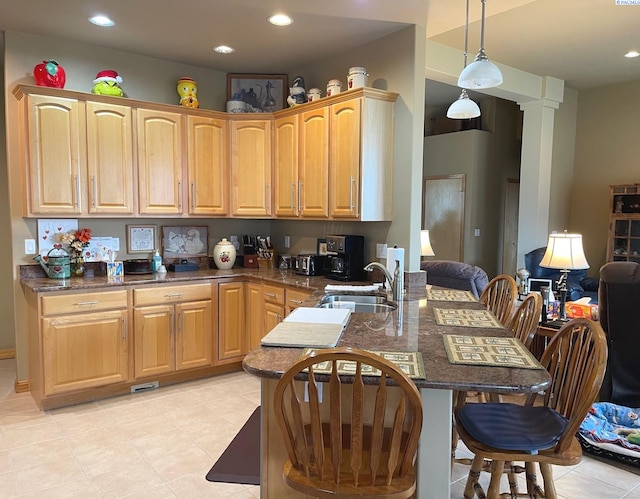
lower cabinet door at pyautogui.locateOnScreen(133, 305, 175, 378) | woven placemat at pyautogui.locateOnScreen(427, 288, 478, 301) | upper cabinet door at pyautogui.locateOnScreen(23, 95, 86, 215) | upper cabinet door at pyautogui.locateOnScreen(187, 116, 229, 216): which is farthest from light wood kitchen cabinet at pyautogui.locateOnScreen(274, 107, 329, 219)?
upper cabinet door at pyautogui.locateOnScreen(23, 95, 86, 215)

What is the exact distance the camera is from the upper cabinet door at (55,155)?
353 centimetres

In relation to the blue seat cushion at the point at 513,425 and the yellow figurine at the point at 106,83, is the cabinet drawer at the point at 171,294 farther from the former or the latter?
the blue seat cushion at the point at 513,425

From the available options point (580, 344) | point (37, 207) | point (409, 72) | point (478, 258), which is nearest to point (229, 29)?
point (409, 72)

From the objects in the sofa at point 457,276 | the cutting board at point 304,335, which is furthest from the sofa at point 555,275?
the cutting board at point 304,335

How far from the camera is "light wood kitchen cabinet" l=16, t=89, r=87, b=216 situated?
11.6 feet

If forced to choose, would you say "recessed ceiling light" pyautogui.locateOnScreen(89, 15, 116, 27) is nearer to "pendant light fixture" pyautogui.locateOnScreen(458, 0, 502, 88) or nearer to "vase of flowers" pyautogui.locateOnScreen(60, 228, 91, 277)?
"vase of flowers" pyautogui.locateOnScreen(60, 228, 91, 277)

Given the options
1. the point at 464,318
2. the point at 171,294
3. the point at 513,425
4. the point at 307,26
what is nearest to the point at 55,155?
the point at 171,294

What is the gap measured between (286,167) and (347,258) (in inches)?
39.4

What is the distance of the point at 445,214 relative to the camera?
754cm

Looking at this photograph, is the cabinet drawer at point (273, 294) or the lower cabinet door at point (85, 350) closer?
the lower cabinet door at point (85, 350)

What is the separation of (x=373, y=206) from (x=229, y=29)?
65.1 inches

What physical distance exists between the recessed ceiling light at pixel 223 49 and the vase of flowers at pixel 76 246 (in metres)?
1.81

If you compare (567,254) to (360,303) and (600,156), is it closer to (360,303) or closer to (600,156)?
(360,303)

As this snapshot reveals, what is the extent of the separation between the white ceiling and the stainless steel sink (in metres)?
1.84
